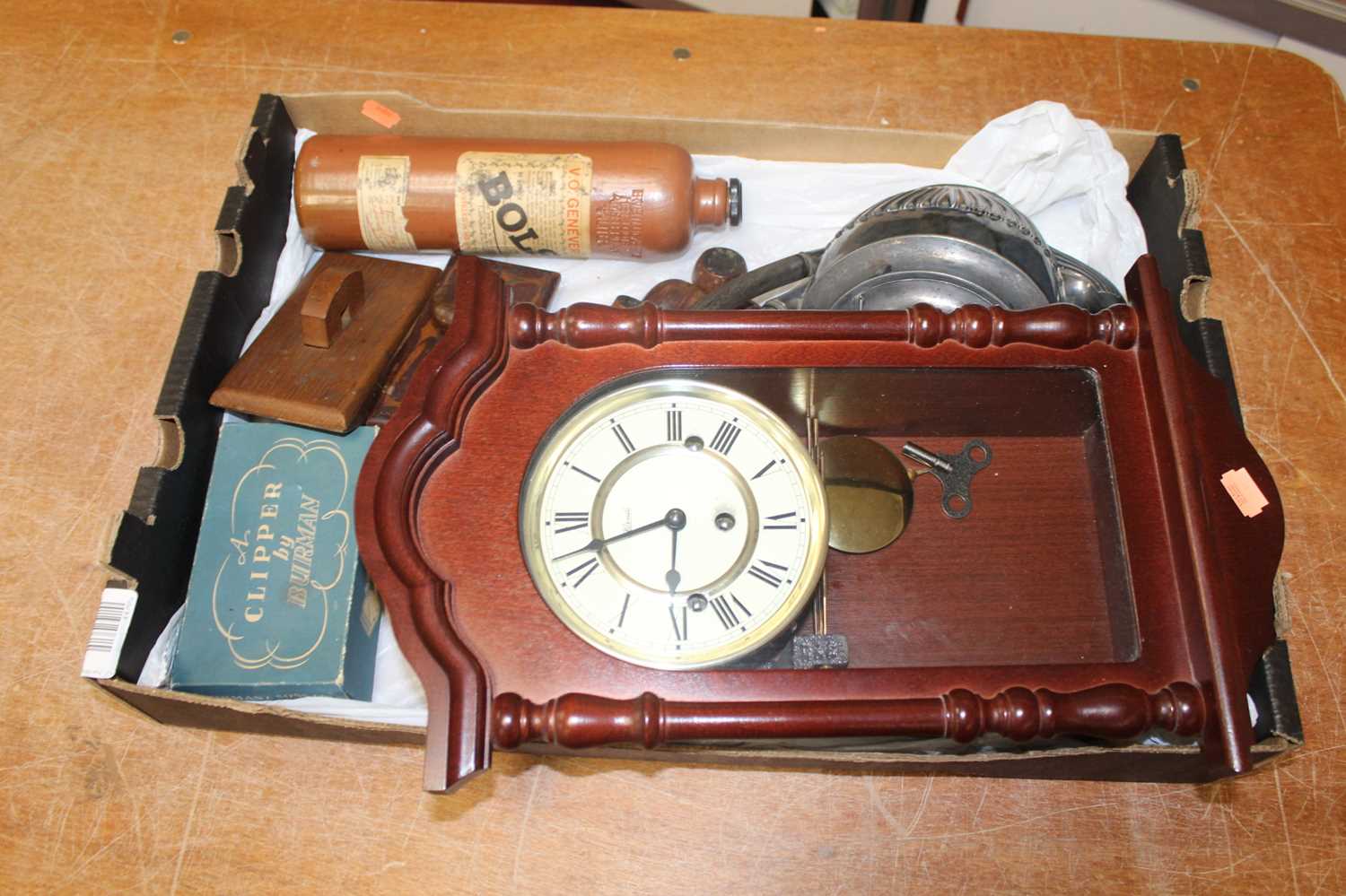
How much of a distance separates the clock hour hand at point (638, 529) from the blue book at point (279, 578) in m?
0.34

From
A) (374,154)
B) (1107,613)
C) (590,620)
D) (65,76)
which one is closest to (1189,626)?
(1107,613)

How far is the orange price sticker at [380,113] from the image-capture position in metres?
1.43

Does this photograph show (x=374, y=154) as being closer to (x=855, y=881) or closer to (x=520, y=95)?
(x=520, y=95)

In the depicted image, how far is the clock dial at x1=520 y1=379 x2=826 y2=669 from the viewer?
92 centimetres

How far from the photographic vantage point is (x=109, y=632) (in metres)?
1.08

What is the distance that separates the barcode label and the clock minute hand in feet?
1.63

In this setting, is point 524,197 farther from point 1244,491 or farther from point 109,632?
point 1244,491

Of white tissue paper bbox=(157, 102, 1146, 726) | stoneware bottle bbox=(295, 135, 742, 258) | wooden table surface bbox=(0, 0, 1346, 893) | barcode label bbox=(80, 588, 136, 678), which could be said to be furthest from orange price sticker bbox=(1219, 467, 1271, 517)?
barcode label bbox=(80, 588, 136, 678)

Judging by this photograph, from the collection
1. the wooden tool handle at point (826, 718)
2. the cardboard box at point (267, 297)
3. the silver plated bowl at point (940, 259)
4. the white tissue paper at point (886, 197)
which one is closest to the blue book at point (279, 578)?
the cardboard box at point (267, 297)

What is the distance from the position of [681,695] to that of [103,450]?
0.84 metres

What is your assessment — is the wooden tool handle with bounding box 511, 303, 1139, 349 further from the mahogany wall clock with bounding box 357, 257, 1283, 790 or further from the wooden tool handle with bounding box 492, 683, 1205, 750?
the wooden tool handle with bounding box 492, 683, 1205, 750

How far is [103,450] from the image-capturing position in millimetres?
1275

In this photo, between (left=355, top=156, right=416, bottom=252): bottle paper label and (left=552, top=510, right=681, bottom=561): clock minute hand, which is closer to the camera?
(left=552, top=510, right=681, bottom=561): clock minute hand

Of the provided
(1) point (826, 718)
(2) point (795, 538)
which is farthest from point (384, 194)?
(1) point (826, 718)
